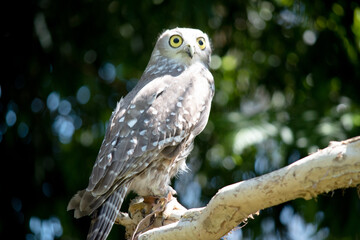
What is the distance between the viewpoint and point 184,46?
438 centimetres

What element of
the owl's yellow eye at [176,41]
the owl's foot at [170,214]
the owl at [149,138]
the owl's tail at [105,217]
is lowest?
the owl's foot at [170,214]

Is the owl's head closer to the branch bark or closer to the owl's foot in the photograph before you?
the owl's foot

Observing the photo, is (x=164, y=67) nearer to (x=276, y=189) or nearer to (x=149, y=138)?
(x=149, y=138)

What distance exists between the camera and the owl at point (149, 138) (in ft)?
11.2

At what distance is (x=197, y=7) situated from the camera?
541 cm

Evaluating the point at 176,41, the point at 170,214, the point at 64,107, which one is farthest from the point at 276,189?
the point at 64,107

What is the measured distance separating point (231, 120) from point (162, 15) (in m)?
1.28

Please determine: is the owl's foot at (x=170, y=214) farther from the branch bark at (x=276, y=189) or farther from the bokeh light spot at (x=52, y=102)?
the bokeh light spot at (x=52, y=102)

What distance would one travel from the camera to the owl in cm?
343

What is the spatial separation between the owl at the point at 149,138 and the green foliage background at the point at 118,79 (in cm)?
127

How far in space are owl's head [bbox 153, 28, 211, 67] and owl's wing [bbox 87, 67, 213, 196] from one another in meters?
0.26

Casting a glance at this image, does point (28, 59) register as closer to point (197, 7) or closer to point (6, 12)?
point (6, 12)

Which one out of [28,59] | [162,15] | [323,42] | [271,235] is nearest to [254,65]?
[323,42]

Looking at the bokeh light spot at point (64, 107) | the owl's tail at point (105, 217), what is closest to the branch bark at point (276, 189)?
the owl's tail at point (105, 217)
